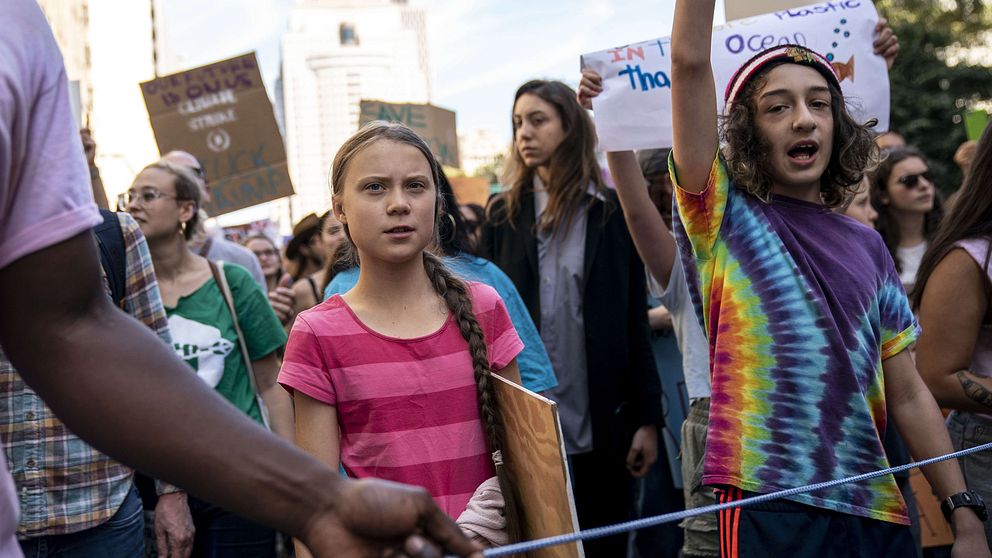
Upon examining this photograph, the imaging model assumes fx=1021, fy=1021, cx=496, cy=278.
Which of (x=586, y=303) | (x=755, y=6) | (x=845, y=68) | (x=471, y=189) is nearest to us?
(x=845, y=68)

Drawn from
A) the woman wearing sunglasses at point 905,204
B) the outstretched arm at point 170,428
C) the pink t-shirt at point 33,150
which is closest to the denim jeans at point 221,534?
the outstretched arm at point 170,428

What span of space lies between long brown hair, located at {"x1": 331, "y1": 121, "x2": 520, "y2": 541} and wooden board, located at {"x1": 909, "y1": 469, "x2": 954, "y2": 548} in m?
2.16

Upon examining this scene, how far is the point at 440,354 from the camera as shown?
93.8 inches

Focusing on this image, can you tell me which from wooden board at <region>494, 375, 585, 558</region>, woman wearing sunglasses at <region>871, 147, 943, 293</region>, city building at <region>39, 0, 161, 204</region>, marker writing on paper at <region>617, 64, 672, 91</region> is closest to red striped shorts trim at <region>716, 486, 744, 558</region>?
wooden board at <region>494, 375, 585, 558</region>

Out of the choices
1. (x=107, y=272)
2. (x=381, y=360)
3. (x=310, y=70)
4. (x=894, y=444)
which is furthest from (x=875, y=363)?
(x=310, y=70)

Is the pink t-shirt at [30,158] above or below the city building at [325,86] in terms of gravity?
below

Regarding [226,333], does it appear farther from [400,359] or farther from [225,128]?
[225,128]

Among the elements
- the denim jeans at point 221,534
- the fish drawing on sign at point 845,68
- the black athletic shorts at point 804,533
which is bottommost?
the denim jeans at point 221,534

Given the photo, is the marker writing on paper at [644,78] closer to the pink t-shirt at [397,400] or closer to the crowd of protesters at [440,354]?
the crowd of protesters at [440,354]

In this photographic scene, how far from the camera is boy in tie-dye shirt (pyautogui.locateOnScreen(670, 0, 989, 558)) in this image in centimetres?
226

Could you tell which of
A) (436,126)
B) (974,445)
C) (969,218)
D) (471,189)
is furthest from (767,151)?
(471,189)

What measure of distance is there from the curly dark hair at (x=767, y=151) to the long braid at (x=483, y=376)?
728mm

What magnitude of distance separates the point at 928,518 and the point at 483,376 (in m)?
2.34

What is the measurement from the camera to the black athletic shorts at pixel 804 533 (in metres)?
2.22
